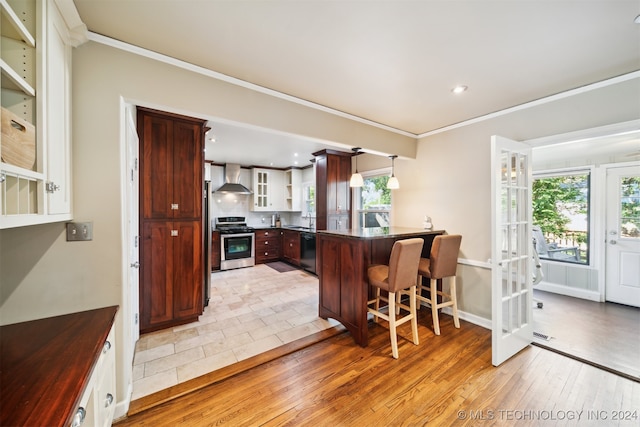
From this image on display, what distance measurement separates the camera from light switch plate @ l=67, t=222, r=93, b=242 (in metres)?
1.45

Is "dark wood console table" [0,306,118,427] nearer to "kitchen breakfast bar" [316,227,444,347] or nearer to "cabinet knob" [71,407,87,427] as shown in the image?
"cabinet knob" [71,407,87,427]

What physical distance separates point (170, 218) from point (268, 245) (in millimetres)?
3422

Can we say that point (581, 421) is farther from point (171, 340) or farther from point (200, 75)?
point (200, 75)

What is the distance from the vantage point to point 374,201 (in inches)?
182

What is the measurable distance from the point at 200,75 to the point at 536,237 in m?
5.66

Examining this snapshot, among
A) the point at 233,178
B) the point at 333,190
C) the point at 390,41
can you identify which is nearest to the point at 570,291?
the point at 333,190

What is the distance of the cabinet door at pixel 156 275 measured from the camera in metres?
2.62

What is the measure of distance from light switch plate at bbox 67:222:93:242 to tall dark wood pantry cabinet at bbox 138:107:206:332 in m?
1.20

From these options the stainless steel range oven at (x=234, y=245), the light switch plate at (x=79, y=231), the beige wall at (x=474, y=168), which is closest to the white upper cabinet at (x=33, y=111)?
the light switch plate at (x=79, y=231)

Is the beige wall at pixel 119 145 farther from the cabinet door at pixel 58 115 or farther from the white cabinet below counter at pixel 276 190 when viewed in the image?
the white cabinet below counter at pixel 276 190

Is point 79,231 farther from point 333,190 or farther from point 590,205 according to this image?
point 590,205

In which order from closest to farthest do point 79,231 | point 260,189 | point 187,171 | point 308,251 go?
point 79,231
point 187,171
point 308,251
point 260,189

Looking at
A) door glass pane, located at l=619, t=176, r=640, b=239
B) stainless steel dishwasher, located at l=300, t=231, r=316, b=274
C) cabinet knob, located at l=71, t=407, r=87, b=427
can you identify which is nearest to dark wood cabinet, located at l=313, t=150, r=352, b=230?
stainless steel dishwasher, located at l=300, t=231, r=316, b=274

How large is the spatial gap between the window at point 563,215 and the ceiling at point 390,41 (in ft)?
9.03
